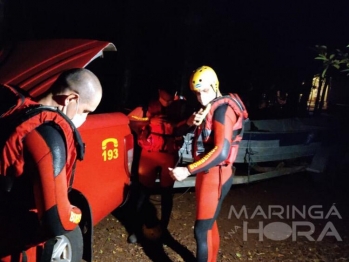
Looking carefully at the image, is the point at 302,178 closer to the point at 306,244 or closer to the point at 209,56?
the point at 306,244

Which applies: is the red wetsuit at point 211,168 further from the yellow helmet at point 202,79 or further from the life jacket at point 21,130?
the life jacket at point 21,130

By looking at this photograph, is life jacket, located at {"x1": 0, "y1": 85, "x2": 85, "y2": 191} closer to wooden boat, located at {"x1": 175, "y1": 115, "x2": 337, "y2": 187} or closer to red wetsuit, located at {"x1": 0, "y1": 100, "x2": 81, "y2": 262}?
red wetsuit, located at {"x1": 0, "y1": 100, "x2": 81, "y2": 262}

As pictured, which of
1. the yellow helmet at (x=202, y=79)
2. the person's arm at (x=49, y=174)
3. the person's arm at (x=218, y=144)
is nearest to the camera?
the person's arm at (x=49, y=174)

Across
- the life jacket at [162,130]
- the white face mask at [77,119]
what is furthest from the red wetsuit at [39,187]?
the life jacket at [162,130]

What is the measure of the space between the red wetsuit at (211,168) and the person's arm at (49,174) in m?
1.34

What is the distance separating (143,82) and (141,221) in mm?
5802

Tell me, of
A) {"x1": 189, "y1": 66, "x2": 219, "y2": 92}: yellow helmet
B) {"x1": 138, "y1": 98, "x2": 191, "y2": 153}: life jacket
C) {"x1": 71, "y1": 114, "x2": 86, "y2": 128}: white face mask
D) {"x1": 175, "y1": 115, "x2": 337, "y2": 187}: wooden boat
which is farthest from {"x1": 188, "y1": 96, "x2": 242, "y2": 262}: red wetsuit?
{"x1": 175, "y1": 115, "x2": 337, "y2": 187}: wooden boat

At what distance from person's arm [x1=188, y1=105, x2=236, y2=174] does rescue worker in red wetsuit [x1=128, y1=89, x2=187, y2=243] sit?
1049 mm

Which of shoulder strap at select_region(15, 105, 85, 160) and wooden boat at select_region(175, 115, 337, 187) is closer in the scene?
shoulder strap at select_region(15, 105, 85, 160)

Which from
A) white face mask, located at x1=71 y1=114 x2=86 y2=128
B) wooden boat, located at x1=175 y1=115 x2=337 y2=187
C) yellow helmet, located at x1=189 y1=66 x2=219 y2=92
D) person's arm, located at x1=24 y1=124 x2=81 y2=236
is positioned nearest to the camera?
person's arm, located at x1=24 y1=124 x2=81 y2=236

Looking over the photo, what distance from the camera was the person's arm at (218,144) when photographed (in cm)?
292

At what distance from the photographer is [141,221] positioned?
4562 millimetres

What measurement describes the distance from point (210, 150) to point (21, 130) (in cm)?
166

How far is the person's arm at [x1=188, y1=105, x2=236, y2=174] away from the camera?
2922 mm
